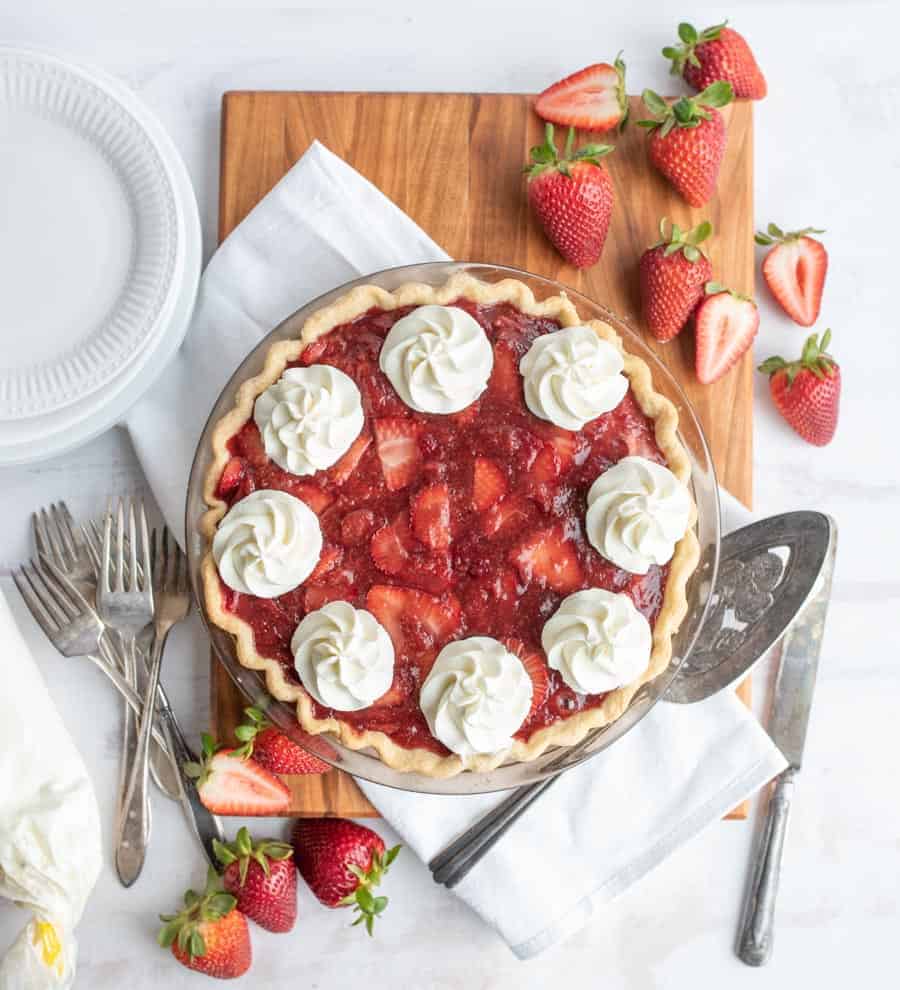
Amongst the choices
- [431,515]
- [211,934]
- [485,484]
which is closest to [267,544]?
[431,515]

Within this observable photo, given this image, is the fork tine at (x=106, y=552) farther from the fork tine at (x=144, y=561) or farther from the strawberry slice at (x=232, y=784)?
the strawberry slice at (x=232, y=784)

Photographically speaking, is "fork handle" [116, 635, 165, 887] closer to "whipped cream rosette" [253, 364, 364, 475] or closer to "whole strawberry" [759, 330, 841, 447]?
"whipped cream rosette" [253, 364, 364, 475]

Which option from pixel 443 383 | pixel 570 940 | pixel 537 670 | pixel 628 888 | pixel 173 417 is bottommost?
pixel 570 940

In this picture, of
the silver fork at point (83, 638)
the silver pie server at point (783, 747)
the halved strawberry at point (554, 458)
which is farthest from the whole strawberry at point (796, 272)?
the silver fork at point (83, 638)

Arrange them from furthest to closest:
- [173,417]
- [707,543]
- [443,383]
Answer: [173,417]
[707,543]
[443,383]

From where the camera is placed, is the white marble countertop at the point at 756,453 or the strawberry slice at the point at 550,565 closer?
the strawberry slice at the point at 550,565

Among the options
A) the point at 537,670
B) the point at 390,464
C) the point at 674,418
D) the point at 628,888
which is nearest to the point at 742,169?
the point at 674,418

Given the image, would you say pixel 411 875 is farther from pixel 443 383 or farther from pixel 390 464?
pixel 443 383

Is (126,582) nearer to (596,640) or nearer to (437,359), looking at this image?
(437,359)
